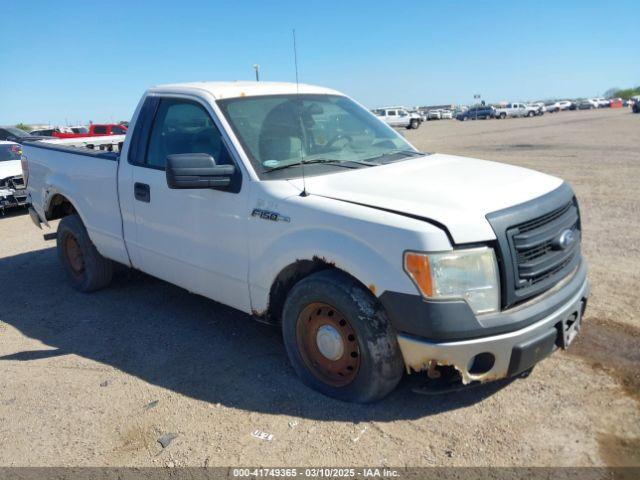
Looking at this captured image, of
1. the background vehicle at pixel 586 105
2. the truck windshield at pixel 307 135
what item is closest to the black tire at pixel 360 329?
the truck windshield at pixel 307 135

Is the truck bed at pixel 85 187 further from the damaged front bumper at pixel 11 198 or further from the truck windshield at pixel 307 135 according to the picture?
the damaged front bumper at pixel 11 198

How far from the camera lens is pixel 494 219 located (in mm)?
2916

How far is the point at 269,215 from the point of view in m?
3.52

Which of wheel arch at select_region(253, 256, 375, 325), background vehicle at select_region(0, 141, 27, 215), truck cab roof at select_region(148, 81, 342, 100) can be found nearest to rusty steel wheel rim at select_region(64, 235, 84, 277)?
truck cab roof at select_region(148, 81, 342, 100)

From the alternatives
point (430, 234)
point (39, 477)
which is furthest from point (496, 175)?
point (39, 477)

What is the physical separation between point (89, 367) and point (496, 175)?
328cm

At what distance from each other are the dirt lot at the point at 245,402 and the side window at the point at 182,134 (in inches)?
59.5

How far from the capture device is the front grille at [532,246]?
115 inches

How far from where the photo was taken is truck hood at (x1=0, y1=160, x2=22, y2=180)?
11.1 meters

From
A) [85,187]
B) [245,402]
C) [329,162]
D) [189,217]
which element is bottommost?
[245,402]

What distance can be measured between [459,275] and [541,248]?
2.06 feet

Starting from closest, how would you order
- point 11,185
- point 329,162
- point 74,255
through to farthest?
1. point 329,162
2. point 74,255
3. point 11,185

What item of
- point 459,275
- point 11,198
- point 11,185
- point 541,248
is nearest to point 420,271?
point 459,275

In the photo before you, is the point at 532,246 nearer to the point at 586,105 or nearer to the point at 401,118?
the point at 401,118
